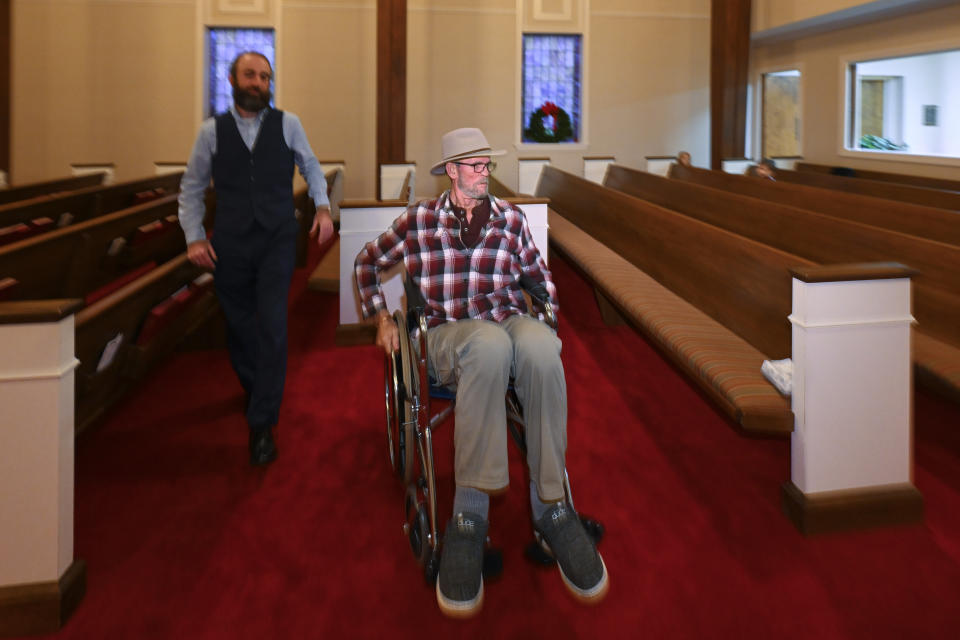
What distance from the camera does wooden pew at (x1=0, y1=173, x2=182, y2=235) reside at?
3105mm

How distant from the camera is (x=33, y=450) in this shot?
61.6 inches

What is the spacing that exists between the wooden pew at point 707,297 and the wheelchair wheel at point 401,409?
881mm

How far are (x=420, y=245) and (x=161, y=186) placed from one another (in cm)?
401

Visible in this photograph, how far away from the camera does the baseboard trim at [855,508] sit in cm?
192

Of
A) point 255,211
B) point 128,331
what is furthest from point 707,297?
point 128,331

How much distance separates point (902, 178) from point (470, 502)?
6814 millimetres

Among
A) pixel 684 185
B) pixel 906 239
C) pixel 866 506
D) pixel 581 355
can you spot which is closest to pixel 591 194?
pixel 684 185

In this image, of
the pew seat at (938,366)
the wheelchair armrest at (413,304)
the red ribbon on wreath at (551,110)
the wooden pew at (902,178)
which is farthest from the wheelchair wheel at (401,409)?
the red ribbon on wreath at (551,110)

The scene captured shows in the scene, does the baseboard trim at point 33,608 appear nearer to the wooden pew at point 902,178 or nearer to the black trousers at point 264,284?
the black trousers at point 264,284

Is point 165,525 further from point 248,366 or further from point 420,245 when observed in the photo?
point 420,245

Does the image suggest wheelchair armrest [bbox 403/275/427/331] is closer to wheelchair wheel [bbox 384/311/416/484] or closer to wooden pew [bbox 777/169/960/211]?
wheelchair wheel [bbox 384/311/416/484]

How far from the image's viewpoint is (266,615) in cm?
162

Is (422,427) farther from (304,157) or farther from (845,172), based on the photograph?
(845,172)

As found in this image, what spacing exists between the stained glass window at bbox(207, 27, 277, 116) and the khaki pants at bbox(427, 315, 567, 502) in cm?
836
